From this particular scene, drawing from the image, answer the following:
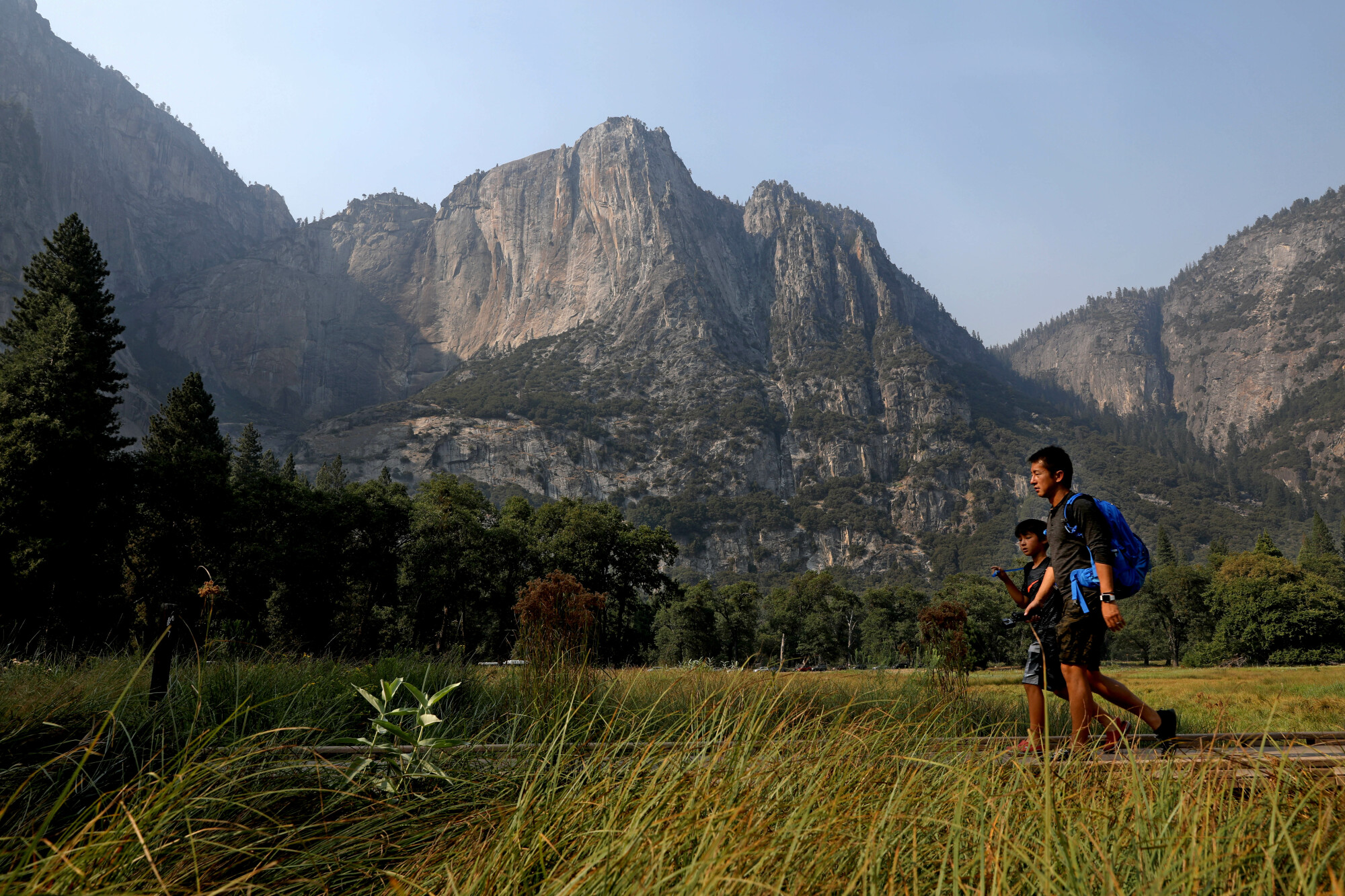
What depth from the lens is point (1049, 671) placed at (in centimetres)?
466

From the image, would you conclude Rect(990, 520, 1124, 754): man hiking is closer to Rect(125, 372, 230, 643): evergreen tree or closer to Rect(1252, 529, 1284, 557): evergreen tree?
Rect(125, 372, 230, 643): evergreen tree

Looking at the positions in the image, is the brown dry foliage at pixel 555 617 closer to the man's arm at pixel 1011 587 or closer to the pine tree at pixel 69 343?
the man's arm at pixel 1011 587

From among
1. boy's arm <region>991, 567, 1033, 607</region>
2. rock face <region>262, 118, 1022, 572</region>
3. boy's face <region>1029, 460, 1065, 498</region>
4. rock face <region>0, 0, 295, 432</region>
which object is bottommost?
boy's arm <region>991, 567, 1033, 607</region>

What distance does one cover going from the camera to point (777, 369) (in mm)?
191375

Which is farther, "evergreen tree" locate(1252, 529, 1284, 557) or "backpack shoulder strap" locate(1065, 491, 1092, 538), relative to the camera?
"evergreen tree" locate(1252, 529, 1284, 557)

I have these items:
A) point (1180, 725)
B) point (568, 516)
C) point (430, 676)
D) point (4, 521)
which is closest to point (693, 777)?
point (430, 676)

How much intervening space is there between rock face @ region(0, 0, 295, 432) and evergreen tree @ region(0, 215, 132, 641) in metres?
97.9

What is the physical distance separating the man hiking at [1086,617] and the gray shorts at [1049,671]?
90mm

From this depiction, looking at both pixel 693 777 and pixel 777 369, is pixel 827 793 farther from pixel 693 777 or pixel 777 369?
pixel 777 369

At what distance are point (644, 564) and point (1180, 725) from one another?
37211 mm

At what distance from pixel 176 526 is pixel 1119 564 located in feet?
114

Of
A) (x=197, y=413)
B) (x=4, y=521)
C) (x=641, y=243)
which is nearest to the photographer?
(x=4, y=521)

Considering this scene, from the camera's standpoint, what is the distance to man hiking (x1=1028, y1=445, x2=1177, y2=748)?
166 inches

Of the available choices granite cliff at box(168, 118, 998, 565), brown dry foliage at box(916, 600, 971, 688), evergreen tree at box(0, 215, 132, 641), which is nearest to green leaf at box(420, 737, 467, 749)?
brown dry foliage at box(916, 600, 971, 688)
